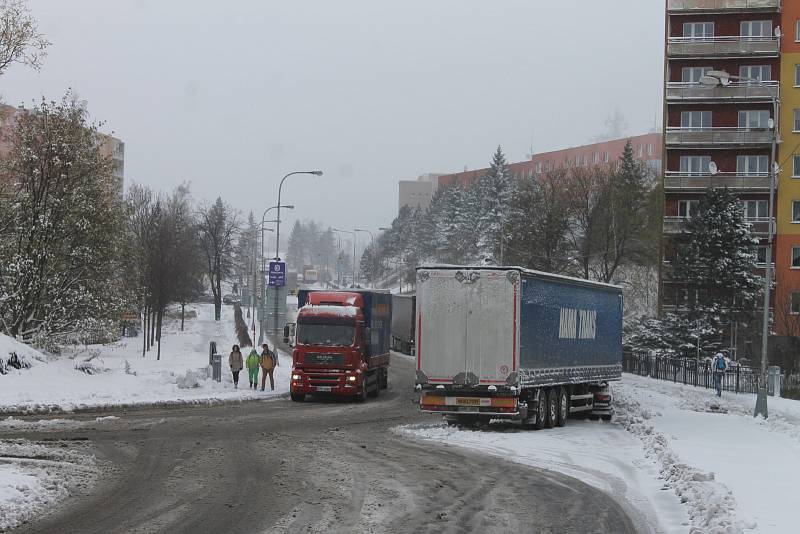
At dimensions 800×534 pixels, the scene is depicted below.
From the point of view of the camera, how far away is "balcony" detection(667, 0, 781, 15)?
219ft

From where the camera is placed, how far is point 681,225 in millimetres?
64000

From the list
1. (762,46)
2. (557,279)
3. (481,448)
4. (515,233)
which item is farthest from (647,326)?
(481,448)

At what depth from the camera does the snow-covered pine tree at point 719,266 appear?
57469 millimetres

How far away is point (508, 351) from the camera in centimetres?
2208

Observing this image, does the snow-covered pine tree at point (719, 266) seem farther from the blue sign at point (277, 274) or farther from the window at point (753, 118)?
the blue sign at point (277, 274)

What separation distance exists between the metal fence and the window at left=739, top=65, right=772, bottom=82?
2356 cm

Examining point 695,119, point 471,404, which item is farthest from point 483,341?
point 695,119

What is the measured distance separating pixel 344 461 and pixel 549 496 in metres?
4.28

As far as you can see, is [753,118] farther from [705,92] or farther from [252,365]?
[252,365]

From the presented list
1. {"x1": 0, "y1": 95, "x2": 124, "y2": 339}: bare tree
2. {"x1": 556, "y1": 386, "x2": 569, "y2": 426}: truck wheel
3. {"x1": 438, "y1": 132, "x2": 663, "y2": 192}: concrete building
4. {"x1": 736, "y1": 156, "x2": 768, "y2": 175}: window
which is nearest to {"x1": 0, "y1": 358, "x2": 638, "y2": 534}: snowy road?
{"x1": 556, "y1": 386, "x2": 569, "y2": 426}: truck wheel

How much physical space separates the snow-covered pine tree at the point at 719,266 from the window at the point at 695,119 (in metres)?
12.1

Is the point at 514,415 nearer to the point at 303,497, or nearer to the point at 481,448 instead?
the point at 481,448

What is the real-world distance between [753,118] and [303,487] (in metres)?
61.6

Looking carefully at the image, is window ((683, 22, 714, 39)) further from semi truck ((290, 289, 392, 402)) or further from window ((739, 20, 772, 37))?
semi truck ((290, 289, 392, 402))
